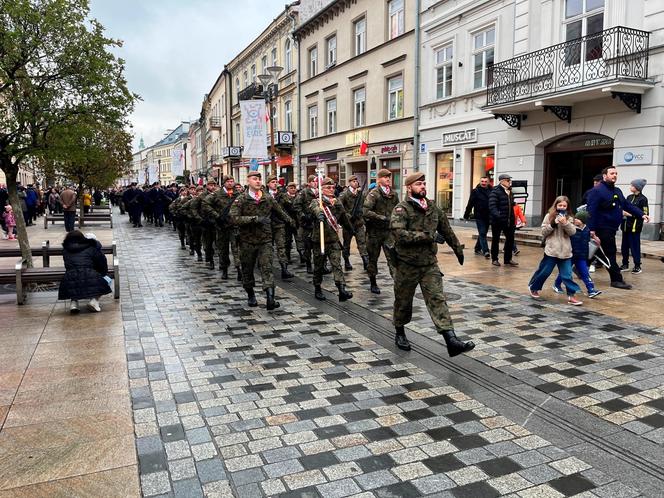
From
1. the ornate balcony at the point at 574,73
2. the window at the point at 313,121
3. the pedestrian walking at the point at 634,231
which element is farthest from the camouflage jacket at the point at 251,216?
the window at the point at 313,121

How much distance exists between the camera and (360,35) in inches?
1032

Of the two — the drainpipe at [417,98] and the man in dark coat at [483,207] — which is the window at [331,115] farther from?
the man in dark coat at [483,207]

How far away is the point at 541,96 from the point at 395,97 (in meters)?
9.58

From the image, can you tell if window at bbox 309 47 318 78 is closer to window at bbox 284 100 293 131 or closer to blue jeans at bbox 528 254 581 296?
window at bbox 284 100 293 131

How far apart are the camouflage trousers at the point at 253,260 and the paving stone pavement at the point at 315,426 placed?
3.85 feet

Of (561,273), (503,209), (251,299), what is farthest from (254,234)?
(503,209)

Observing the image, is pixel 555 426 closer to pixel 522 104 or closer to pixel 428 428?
pixel 428 428

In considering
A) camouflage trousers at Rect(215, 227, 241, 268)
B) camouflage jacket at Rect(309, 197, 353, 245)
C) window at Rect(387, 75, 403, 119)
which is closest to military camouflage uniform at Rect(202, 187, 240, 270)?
camouflage trousers at Rect(215, 227, 241, 268)

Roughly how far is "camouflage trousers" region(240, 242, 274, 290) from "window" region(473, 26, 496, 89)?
12.8 metres

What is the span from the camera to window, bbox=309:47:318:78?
31.1 metres

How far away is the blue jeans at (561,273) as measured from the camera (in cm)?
766

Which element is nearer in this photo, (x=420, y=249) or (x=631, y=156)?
(x=420, y=249)

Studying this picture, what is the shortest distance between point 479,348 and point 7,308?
6113mm

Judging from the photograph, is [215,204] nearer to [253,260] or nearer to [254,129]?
[253,260]
